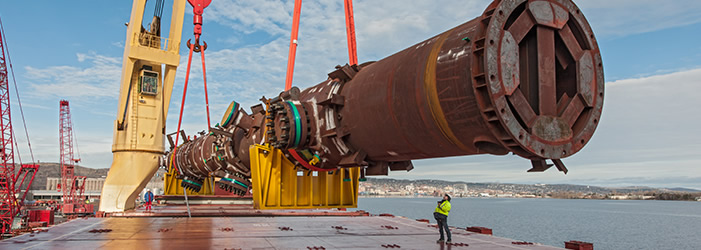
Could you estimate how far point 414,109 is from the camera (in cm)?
446

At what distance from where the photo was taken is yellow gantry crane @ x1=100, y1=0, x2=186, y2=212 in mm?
20703

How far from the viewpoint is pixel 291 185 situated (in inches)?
339

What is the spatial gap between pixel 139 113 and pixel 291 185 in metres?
15.4

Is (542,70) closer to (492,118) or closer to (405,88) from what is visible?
(492,118)

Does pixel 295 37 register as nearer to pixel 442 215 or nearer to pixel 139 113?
pixel 139 113

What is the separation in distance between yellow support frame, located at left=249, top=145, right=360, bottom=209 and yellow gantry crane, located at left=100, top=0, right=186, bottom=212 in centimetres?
1484

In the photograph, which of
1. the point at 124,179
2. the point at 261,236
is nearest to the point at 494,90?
the point at 261,236

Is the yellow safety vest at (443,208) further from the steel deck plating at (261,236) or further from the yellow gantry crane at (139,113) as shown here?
the yellow gantry crane at (139,113)

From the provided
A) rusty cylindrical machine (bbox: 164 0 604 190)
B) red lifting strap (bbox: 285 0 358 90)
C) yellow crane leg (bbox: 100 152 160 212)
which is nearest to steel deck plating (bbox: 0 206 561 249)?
rusty cylindrical machine (bbox: 164 0 604 190)

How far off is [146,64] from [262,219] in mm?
13271

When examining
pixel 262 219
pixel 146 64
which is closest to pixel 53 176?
pixel 146 64

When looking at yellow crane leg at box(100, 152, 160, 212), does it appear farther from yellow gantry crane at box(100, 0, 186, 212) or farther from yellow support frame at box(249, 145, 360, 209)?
yellow support frame at box(249, 145, 360, 209)

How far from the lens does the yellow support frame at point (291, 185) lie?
324 inches

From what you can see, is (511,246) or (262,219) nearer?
(511,246)
